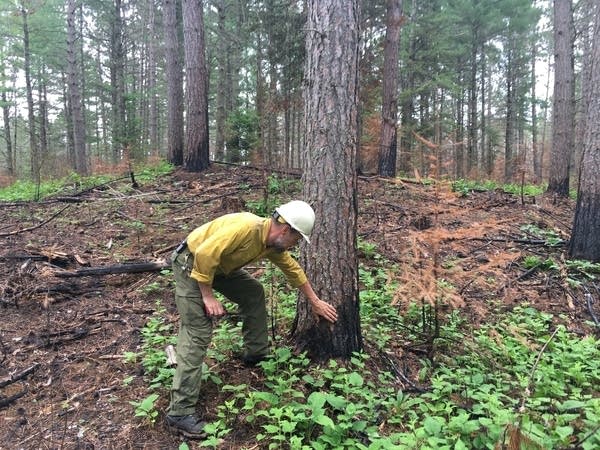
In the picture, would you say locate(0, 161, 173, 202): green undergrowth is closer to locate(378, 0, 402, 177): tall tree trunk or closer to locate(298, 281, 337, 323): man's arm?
locate(378, 0, 402, 177): tall tree trunk

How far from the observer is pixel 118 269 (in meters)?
6.05

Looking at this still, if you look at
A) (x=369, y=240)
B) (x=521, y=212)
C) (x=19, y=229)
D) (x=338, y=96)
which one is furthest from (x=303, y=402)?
(x=521, y=212)

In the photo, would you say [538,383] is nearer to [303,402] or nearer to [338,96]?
[303,402]

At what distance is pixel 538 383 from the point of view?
353cm

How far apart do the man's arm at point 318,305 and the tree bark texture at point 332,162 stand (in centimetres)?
12

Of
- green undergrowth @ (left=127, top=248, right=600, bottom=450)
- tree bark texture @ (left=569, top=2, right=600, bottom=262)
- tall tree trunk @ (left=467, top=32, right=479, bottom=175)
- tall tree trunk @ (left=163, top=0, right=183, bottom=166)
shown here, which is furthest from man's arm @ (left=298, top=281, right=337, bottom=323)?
tall tree trunk @ (left=467, top=32, right=479, bottom=175)

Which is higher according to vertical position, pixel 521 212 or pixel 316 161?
pixel 316 161

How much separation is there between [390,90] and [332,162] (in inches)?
390

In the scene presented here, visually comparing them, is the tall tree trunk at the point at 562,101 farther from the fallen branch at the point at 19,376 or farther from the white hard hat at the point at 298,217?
the fallen branch at the point at 19,376

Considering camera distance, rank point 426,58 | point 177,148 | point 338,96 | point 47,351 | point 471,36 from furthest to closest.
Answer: point 471,36
point 426,58
point 177,148
point 47,351
point 338,96

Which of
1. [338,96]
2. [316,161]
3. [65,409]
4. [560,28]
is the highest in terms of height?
[560,28]

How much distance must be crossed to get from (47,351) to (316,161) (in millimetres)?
3391

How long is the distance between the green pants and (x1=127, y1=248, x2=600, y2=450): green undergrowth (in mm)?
230

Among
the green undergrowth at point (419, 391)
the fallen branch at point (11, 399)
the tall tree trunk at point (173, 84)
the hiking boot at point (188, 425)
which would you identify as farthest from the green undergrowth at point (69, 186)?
the hiking boot at point (188, 425)
